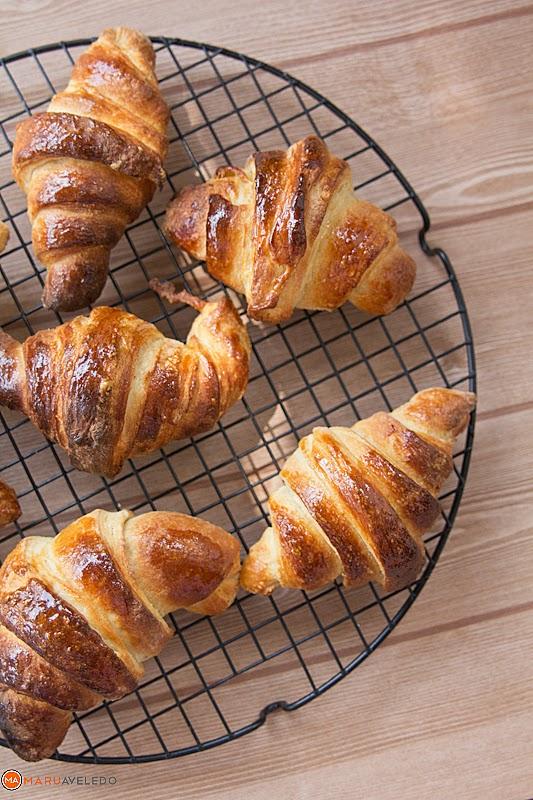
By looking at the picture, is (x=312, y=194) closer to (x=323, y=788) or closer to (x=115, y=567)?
(x=115, y=567)

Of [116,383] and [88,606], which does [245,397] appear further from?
[88,606]

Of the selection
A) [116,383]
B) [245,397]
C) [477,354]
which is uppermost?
[116,383]

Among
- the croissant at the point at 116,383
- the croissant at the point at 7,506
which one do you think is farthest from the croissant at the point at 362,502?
the croissant at the point at 7,506

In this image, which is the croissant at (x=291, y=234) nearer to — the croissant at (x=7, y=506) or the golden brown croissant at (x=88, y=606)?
the golden brown croissant at (x=88, y=606)

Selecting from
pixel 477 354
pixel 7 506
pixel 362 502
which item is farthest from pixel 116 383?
pixel 477 354

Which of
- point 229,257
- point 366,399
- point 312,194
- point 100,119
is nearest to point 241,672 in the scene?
point 366,399

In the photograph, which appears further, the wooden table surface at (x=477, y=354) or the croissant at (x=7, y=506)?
the wooden table surface at (x=477, y=354)
